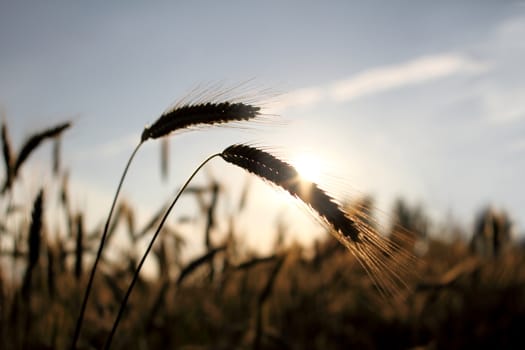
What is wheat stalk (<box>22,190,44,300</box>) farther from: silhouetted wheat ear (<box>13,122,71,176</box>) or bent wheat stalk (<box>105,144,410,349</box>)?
bent wheat stalk (<box>105,144,410,349</box>)

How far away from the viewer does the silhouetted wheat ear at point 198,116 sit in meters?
1.69

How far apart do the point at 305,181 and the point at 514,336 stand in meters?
4.41

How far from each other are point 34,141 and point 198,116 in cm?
116

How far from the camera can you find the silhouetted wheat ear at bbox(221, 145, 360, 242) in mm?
1511

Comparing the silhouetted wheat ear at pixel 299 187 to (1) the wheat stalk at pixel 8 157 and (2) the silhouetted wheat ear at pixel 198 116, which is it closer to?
(2) the silhouetted wheat ear at pixel 198 116

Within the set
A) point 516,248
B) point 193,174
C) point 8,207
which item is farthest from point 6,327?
point 516,248

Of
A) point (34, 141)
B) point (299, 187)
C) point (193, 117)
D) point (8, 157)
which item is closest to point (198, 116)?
point (193, 117)

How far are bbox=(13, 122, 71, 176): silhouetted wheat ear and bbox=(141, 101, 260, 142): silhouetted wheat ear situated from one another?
943mm

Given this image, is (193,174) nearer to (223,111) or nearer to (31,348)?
(223,111)

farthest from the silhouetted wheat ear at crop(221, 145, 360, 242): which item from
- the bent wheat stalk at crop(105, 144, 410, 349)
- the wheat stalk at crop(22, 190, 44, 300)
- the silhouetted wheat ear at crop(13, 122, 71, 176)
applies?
the silhouetted wheat ear at crop(13, 122, 71, 176)

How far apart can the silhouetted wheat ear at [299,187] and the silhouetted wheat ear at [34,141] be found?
4.17ft

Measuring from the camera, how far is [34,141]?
2.53 meters

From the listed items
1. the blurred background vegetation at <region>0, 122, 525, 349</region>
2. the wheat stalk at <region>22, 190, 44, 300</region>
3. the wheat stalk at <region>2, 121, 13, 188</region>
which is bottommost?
the blurred background vegetation at <region>0, 122, 525, 349</region>

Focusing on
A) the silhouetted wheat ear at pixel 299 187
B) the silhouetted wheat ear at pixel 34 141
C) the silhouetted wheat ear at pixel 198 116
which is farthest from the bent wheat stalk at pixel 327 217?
the silhouetted wheat ear at pixel 34 141
